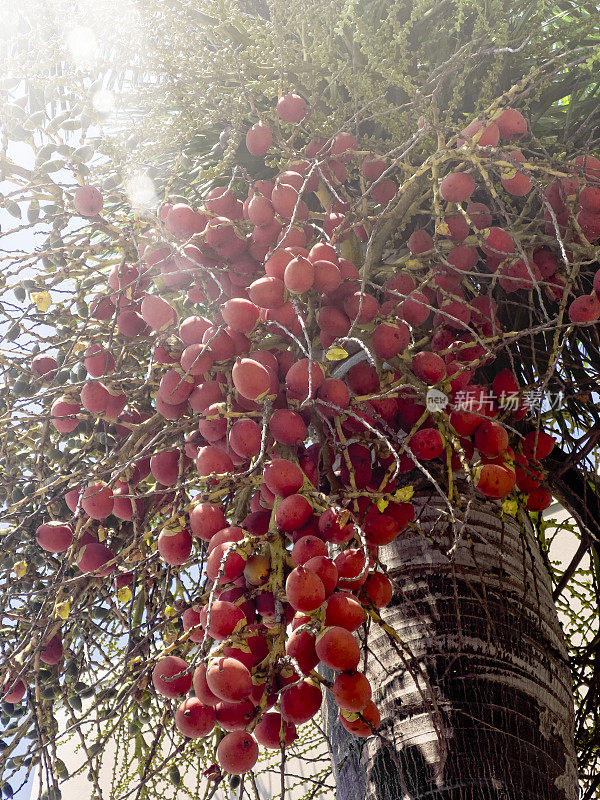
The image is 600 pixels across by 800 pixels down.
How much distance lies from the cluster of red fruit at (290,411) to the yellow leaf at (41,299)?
0.07 metres

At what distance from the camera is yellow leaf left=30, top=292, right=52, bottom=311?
0.88 meters

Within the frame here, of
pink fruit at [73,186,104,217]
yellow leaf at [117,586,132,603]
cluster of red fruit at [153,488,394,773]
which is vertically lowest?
cluster of red fruit at [153,488,394,773]

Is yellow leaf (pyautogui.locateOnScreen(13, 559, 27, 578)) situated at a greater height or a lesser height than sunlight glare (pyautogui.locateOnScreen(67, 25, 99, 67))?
lesser

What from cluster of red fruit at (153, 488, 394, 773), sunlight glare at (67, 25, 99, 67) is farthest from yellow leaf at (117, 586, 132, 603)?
sunlight glare at (67, 25, 99, 67)

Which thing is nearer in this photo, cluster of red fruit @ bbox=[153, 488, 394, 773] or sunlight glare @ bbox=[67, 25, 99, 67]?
cluster of red fruit @ bbox=[153, 488, 394, 773]

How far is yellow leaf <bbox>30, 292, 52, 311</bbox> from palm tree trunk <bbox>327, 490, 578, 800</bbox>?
539 mm

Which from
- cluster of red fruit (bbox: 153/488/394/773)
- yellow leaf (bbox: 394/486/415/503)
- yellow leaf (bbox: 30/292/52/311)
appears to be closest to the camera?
cluster of red fruit (bbox: 153/488/394/773)

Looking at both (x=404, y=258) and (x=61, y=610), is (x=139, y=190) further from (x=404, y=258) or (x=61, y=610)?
(x=61, y=610)

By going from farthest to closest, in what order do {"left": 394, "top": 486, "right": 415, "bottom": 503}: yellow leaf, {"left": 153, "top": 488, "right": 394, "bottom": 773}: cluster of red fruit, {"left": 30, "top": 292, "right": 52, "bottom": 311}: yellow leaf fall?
{"left": 30, "top": 292, "right": 52, "bottom": 311}: yellow leaf → {"left": 394, "top": 486, "right": 415, "bottom": 503}: yellow leaf → {"left": 153, "top": 488, "right": 394, "bottom": 773}: cluster of red fruit

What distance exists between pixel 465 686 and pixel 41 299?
0.70m

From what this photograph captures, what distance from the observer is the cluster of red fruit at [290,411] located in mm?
665

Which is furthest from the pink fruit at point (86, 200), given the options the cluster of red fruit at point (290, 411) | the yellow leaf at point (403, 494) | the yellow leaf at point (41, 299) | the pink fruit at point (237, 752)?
the pink fruit at point (237, 752)

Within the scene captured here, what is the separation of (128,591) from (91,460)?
1.00 ft

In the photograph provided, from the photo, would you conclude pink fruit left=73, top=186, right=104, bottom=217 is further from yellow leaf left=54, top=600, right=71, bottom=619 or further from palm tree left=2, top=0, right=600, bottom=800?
yellow leaf left=54, top=600, right=71, bottom=619
